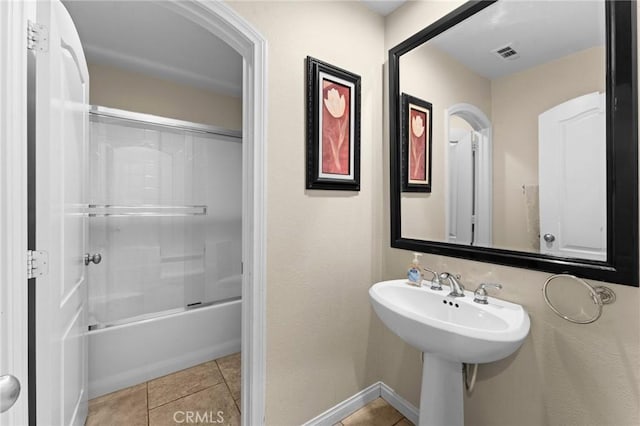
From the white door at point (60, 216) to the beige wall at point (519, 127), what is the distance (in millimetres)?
1769

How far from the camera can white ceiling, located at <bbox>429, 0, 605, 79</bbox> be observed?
1025 millimetres

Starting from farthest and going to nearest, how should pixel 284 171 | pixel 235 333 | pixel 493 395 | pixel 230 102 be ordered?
pixel 230 102 < pixel 235 333 < pixel 284 171 < pixel 493 395

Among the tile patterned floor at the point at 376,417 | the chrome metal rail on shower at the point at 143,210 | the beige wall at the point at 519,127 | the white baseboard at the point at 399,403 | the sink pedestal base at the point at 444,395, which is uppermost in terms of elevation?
the beige wall at the point at 519,127

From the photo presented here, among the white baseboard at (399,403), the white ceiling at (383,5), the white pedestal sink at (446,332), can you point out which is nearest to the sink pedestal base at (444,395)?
the white pedestal sink at (446,332)

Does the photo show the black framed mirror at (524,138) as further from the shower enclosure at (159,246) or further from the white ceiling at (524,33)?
the shower enclosure at (159,246)

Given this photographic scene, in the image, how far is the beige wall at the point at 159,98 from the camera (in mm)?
2293

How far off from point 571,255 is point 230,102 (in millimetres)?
3028

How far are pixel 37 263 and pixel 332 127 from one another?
135 cm

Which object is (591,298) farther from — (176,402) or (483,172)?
(176,402)

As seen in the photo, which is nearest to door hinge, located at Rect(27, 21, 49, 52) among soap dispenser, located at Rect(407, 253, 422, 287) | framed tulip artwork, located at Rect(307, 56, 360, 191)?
framed tulip artwork, located at Rect(307, 56, 360, 191)

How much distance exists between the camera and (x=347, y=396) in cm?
167
